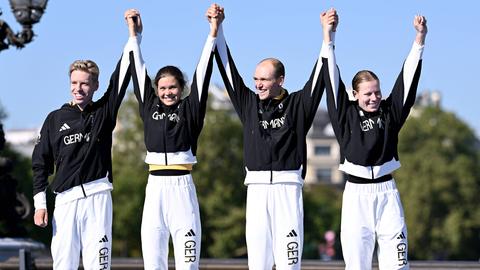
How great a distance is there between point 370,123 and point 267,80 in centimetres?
103

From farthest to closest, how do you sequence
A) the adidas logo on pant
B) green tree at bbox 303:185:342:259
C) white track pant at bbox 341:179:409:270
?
green tree at bbox 303:185:342:259 → the adidas logo on pant → white track pant at bbox 341:179:409:270

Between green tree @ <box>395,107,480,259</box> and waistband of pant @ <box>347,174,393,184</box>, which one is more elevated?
waistband of pant @ <box>347,174,393,184</box>

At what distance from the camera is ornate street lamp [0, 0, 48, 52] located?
17797mm

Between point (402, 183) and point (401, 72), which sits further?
point (402, 183)

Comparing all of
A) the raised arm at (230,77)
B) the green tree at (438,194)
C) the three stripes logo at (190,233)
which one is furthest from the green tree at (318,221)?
the three stripes logo at (190,233)

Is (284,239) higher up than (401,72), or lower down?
lower down

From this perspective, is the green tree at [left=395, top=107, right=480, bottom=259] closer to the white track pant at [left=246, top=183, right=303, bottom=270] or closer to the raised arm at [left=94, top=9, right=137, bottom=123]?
the raised arm at [left=94, top=9, right=137, bottom=123]

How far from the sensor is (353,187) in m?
11.8

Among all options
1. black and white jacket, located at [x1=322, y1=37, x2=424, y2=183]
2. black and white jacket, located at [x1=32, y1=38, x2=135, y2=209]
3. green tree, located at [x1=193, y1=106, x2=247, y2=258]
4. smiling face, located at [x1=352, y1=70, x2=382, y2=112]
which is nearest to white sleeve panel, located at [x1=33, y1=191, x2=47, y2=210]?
black and white jacket, located at [x1=32, y1=38, x2=135, y2=209]

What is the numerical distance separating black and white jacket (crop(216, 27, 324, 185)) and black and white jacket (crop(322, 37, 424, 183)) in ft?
0.59

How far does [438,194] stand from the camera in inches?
3514

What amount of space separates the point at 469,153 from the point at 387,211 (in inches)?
3424

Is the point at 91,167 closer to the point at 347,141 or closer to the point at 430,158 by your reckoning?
the point at 347,141

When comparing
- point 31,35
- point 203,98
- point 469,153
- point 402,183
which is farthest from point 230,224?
point 203,98
